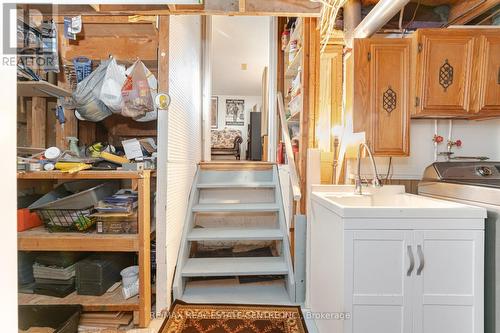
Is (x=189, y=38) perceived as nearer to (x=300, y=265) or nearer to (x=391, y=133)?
(x=391, y=133)

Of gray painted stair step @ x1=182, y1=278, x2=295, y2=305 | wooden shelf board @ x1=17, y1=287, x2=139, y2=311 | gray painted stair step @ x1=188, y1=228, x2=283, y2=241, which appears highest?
gray painted stair step @ x1=188, y1=228, x2=283, y2=241

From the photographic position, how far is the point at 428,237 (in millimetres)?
1303

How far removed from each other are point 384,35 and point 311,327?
7.44 ft

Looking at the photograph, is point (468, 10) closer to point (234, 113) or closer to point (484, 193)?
point (484, 193)

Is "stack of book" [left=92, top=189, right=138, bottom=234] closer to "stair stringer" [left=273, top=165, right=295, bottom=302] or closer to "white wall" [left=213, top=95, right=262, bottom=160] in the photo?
"stair stringer" [left=273, top=165, right=295, bottom=302]

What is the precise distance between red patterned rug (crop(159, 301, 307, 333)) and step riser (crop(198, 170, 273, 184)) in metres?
1.44

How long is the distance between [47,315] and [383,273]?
206 cm

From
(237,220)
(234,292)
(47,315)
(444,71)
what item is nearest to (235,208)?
(237,220)

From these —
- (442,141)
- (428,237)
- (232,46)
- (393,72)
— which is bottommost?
(428,237)

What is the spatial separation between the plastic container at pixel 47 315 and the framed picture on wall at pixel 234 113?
723 cm

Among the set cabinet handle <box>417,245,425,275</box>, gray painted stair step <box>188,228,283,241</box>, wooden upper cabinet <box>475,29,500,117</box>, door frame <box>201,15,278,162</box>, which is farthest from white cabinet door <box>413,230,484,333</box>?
door frame <box>201,15,278,162</box>

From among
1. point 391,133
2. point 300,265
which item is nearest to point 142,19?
point 391,133

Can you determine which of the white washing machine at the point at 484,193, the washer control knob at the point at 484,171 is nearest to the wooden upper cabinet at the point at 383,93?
the white washing machine at the point at 484,193

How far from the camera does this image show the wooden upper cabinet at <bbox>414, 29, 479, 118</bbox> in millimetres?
1945
